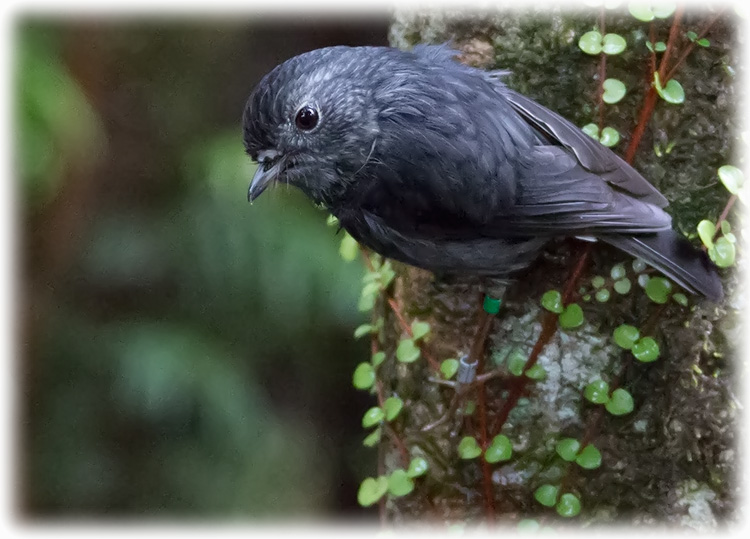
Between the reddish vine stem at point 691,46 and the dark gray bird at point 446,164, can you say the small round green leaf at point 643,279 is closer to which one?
the dark gray bird at point 446,164

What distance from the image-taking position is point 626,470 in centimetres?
165

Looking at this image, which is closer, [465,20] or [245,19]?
[465,20]

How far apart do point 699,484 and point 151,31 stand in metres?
2.45

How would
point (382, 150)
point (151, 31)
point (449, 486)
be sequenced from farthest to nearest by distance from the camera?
point (151, 31), point (449, 486), point (382, 150)

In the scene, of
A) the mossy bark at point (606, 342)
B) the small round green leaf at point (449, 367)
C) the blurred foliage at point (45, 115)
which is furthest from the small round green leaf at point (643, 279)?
the blurred foliage at point (45, 115)

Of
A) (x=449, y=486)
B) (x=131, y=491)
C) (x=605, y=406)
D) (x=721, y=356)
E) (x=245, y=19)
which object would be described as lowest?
(x=131, y=491)

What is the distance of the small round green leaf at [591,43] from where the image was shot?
1530mm

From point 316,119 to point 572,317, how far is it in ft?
2.31

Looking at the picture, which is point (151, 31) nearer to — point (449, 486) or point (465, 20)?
point (465, 20)

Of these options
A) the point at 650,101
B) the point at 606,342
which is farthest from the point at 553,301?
the point at 650,101

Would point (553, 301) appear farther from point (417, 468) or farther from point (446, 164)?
point (417, 468)

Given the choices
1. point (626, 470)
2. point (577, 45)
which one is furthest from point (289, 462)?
point (577, 45)

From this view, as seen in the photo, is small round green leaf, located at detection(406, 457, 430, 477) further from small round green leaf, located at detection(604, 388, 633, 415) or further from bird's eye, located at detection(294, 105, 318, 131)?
bird's eye, located at detection(294, 105, 318, 131)

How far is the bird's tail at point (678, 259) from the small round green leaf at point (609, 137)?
0.21 meters
